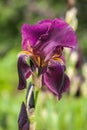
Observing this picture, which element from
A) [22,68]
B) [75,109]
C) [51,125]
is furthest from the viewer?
[75,109]

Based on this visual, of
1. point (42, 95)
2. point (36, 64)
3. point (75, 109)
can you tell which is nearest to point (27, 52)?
point (36, 64)

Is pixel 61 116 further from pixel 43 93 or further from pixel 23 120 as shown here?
pixel 23 120

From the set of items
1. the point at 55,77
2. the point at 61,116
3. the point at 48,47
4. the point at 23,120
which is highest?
the point at 48,47

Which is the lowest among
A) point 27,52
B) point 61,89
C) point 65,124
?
point 65,124

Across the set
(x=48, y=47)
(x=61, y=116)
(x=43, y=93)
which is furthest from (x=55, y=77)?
(x=43, y=93)

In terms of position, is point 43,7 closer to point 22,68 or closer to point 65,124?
point 65,124

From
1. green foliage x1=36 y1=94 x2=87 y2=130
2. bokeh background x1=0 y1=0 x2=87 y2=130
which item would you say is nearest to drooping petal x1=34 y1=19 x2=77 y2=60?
bokeh background x1=0 y1=0 x2=87 y2=130

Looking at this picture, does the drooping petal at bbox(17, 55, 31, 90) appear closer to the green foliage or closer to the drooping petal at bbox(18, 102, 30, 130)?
the drooping petal at bbox(18, 102, 30, 130)
